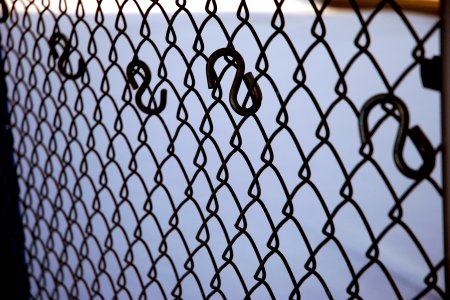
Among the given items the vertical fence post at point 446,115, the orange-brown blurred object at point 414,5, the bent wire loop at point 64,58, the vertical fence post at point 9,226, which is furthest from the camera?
the vertical fence post at point 9,226

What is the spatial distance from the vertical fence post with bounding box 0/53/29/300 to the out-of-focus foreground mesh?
60 millimetres

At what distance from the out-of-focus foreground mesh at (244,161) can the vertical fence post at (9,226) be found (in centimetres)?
6

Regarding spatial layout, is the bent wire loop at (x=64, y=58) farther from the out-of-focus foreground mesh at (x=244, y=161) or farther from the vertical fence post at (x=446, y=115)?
the vertical fence post at (x=446, y=115)

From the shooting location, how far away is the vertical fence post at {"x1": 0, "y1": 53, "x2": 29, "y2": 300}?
1.64 metres

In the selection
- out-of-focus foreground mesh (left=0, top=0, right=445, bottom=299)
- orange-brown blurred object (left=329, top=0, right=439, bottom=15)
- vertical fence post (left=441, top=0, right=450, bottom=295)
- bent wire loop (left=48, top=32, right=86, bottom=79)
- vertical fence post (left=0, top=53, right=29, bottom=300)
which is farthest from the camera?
vertical fence post (left=0, top=53, right=29, bottom=300)

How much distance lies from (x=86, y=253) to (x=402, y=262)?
88cm

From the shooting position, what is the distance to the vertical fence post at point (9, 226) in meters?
1.64

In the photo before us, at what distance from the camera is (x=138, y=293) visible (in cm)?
138

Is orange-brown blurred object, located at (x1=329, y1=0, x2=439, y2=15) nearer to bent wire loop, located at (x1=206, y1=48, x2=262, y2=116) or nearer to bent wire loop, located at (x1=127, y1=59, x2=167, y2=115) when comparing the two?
bent wire loop, located at (x1=206, y1=48, x2=262, y2=116)

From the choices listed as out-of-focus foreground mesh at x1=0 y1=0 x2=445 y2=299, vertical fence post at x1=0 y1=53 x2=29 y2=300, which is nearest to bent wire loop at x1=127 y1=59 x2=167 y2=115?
out-of-focus foreground mesh at x1=0 y1=0 x2=445 y2=299

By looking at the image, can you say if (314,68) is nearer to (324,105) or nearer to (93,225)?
(324,105)

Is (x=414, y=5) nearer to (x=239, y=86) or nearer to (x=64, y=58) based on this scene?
(x=239, y=86)

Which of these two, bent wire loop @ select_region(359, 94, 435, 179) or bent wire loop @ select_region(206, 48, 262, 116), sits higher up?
bent wire loop @ select_region(206, 48, 262, 116)

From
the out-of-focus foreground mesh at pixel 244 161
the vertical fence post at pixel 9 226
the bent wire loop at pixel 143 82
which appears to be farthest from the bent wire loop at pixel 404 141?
the vertical fence post at pixel 9 226
